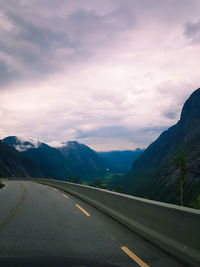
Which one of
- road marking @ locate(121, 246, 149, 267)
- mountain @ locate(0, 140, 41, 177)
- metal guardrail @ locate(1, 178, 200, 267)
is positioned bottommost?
road marking @ locate(121, 246, 149, 267)

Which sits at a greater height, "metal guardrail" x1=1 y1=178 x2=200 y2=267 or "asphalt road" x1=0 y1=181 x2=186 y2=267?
"metal guardrail" x1=1 y1=178 x2=200 y2=267

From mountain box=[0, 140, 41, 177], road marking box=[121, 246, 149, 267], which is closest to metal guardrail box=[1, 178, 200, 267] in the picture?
road marking box=[121, 246, 149, 267]

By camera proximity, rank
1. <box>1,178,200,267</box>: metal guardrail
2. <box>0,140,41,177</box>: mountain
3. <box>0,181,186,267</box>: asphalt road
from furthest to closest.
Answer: <box>0,140,41,177</box>: mountain
<box>0,181,186,267</box>: asphalt road
<box>1,178,200,267</box>: metal guardrail

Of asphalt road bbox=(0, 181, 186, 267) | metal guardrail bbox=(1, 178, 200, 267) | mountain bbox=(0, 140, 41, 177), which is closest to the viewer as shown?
metal guardrail bbox=(1, 178, 200, 267)

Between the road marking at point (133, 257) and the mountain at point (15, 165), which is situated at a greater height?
the mountain at point (15, 165)

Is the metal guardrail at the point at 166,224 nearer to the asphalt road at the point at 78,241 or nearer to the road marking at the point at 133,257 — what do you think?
the asphalt road at the point at 78,241

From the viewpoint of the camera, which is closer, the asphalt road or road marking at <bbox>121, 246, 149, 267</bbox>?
road marking at <bbox>121, 246, 149, 267</bbox>

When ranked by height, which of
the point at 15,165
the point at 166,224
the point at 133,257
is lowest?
the point at 133,257

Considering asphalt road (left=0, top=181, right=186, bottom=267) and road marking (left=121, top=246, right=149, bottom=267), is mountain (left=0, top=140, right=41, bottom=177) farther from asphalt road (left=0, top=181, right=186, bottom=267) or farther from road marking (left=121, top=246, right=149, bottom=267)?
road marking (left=121, top=246, right=149, bottom=267)

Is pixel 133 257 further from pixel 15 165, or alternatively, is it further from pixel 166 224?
pixel 15 165

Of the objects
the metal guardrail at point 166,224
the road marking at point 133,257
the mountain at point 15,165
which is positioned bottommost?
the road marking at point 133,257

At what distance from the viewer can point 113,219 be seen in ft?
28.1

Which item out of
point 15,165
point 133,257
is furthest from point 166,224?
point 15,165

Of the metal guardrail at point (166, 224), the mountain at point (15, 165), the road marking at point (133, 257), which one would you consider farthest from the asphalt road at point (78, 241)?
the mountain at point (15, 165)
